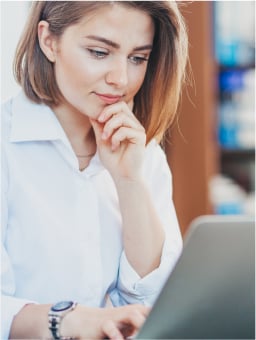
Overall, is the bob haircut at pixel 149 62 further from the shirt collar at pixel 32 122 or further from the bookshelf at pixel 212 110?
the bookshelf at pixel 212 110

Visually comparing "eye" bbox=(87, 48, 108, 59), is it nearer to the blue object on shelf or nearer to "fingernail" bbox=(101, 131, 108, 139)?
"fingernail" bbox=(101, 131, 108, 139)

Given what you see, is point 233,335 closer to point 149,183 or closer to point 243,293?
point 243,293

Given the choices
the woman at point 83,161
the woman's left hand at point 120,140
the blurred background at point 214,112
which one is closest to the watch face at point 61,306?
the woman at point 83,161

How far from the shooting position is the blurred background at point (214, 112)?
283 centimetres

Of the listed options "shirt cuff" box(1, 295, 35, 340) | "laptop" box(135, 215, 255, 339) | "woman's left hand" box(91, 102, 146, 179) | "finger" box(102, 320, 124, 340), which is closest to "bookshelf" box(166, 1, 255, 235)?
"woman's left hand" box(91, 102, 146, 179)

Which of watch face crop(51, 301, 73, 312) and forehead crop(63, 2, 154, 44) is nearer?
watch face crop(51, 301, 73, 312)

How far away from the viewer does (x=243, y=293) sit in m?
0.84

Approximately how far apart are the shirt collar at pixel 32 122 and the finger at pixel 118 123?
85 millimetres

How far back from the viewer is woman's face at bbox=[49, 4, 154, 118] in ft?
4.18

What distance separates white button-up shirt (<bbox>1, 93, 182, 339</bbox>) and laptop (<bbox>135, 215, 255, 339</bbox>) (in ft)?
1.46

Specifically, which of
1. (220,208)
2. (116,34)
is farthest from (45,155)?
(220,208)

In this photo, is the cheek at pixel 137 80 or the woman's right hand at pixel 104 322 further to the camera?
the cheek at pixel 137 80

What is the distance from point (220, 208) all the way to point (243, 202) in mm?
123

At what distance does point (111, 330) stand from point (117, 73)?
52cm
